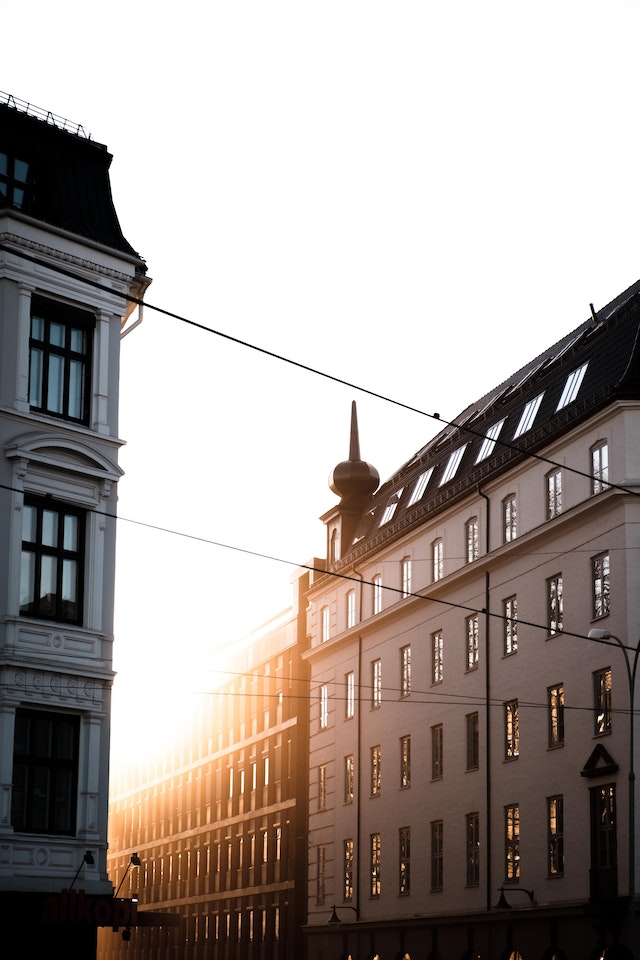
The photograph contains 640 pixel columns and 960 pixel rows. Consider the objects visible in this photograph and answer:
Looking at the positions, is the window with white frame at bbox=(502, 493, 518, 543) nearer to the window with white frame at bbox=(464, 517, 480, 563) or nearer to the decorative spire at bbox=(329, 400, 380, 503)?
the window with white frame at bbox=(464, 517, 480, 563)

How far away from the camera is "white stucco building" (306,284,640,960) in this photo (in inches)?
1719

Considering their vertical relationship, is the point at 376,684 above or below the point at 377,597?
below

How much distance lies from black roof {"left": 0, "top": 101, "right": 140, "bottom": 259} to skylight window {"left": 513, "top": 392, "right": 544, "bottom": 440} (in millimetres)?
21042

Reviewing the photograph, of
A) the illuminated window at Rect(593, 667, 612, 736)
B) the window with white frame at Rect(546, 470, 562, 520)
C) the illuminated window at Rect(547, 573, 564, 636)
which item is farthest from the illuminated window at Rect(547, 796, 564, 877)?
the window with white frame at Rect(546, 470, 562, 520)

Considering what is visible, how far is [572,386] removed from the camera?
48750 millimetres

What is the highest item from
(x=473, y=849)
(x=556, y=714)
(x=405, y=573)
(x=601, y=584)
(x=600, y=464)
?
(x=600, y=464)

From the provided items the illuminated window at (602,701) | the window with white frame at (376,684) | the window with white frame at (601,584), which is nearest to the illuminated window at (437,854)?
the window with white frame at (376,684)

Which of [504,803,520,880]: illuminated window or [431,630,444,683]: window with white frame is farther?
[431,630,444,683]: window with white frame

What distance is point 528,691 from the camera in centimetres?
4803

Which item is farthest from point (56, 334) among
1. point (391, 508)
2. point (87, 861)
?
point (391, 508)

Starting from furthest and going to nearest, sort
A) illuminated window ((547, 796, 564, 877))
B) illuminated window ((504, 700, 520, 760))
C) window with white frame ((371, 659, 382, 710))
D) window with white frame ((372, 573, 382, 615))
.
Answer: window with white frame ((372, 573, 382, 615))
window with white frame ((371, 659, 382, 710))
illuminated window ((504, 700, 520, 760))
illuminated window ((547, 796, 564, 877))

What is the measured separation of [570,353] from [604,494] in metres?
9.27

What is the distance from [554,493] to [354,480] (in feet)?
76.2

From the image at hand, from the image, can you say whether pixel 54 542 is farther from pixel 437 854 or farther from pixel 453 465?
pixel 453 465
